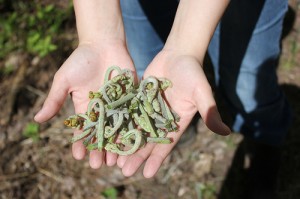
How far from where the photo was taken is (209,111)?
138cm

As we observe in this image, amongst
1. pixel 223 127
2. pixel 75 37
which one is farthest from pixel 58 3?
pixel 223 127

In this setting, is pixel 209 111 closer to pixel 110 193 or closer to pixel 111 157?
pixel 111 157

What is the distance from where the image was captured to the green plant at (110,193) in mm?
2336

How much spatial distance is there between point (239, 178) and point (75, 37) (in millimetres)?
1635

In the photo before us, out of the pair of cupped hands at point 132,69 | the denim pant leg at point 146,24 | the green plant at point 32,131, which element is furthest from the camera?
the green plant at point 32,131

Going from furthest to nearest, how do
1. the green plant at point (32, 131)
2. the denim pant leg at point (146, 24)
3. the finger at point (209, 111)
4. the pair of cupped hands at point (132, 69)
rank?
1. the green plant at point (32, 131)
2. the denim pant leg at point (146, 24)
3. the pair of cupped hands at point (132, 69)
4. the finger at point (209, 111)

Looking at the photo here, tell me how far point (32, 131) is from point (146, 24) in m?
1.11

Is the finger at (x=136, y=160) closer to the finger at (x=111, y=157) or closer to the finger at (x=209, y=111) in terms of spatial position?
the finger at (x=111, y=157)

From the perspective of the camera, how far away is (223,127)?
1.36m

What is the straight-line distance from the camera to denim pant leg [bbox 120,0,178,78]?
6.33ft

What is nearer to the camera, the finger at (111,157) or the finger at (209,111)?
the finger at (209,111)

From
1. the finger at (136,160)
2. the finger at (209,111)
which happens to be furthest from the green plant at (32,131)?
the finger at (209,111)

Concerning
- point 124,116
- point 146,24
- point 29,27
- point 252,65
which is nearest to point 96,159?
point 124,116

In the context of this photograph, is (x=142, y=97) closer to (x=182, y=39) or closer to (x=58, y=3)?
(x=182, y=39)
